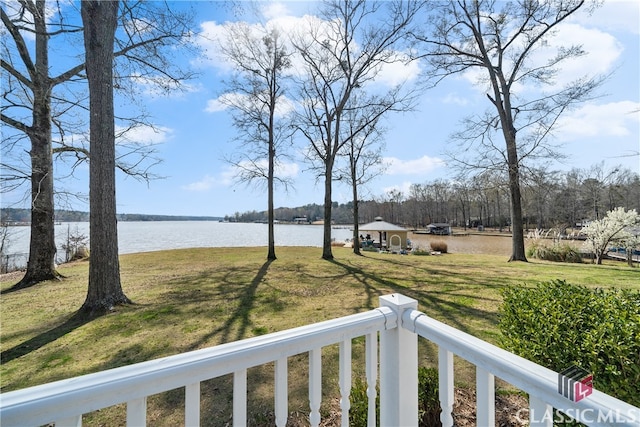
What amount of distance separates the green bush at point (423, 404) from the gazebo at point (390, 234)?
1600 centimetres

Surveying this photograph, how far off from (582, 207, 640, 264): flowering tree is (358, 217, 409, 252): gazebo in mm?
9177

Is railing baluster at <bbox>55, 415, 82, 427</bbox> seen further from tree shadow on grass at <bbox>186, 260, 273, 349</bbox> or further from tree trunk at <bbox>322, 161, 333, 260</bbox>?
tree trunk at <bbox>322, 161, 333, 260</bbox>

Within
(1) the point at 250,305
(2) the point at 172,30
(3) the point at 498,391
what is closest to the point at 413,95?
(2) the point at 172,30

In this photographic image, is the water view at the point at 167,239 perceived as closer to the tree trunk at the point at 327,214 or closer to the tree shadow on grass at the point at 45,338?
the tree shadow on grass at the point at 45,338

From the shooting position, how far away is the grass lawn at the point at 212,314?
2.64 metres

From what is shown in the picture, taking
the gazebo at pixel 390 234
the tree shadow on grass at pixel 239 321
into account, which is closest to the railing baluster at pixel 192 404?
the tree shadow on grass at pixel 239 321

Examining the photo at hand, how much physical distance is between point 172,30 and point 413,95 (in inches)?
356

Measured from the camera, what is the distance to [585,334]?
1525 mm

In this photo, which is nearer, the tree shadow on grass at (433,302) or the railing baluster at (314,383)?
the railing baluster at (314,383)

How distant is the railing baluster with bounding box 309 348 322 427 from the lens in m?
1.22

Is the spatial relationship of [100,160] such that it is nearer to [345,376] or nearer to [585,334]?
[345,376]

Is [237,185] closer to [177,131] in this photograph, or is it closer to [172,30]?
[177,131]

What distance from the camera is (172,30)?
5551 mm

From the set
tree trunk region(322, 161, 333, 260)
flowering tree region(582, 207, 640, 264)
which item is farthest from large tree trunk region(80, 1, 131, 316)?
flowering tree region(582, 207, 640, 264)
